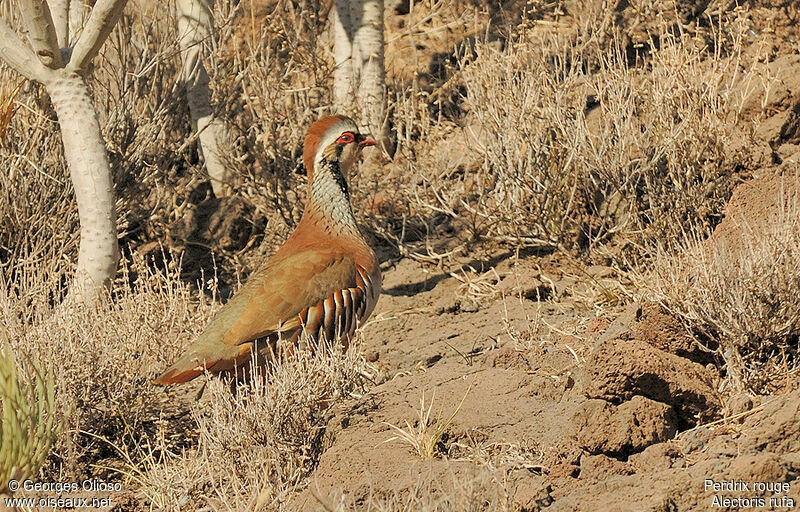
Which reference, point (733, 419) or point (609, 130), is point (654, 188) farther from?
point (733, 419)

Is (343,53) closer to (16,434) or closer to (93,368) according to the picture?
(93,368)

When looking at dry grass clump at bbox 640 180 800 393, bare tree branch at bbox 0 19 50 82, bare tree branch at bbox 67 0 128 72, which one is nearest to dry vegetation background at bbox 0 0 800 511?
dry grass clump at bbox 640 180 800 393

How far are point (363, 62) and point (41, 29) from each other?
3.34m

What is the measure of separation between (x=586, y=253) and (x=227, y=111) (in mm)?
3255

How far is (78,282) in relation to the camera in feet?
22.3

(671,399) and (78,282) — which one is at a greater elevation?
(78,282)

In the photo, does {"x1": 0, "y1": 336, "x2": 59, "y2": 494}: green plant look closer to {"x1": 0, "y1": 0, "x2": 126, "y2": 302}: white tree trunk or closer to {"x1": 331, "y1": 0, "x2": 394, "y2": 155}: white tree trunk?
{"x1": 0, "y1": 0, "x2": 126, "y2": 302}: white tree trunk

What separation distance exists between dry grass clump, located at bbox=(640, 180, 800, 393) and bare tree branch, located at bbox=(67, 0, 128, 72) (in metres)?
3.57

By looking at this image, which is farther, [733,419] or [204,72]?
[204,72]

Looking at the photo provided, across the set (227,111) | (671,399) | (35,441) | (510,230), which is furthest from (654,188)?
(35,441)

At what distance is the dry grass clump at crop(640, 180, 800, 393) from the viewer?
4.98m

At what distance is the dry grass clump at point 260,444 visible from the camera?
16.3 feet

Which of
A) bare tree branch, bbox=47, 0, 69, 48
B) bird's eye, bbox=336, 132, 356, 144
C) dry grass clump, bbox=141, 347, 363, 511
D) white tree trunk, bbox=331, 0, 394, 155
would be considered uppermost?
bare tree branch, bbox=47, 0, 69, 48

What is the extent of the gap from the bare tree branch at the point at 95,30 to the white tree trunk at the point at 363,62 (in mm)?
2726
